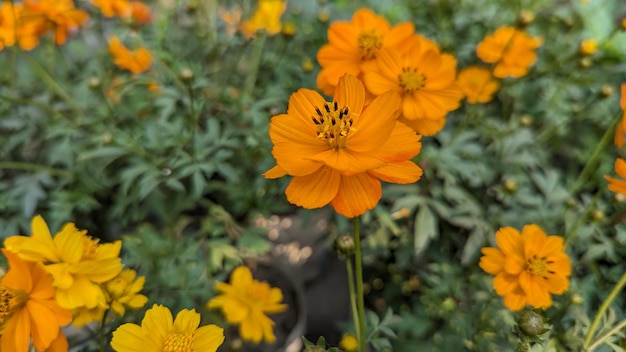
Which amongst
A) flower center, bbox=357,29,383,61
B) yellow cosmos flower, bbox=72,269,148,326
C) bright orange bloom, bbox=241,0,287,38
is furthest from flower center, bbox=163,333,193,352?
bright orange bloom, bbox=241,0,287,38

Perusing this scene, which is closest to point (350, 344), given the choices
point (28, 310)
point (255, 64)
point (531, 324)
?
point (531, 324)

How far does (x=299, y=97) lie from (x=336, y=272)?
1.15 m

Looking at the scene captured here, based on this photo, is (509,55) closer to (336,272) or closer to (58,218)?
(336,272)

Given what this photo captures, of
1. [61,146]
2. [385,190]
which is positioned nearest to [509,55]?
[385,190]

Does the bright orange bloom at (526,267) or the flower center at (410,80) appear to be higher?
the flower center at (410,80)

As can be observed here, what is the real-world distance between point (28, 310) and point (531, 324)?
72 cm

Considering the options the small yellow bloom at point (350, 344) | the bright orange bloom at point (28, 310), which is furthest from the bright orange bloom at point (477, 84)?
the bright orange bloom at point (28, 310)

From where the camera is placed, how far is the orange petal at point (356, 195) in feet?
2.08

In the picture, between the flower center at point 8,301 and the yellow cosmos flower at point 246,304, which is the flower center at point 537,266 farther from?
the flower center at point 8,301

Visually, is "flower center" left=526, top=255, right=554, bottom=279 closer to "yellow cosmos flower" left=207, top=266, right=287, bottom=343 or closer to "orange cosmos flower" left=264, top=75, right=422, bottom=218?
"orange cosmos flower" left=264, top=75, right=422, bottom=218

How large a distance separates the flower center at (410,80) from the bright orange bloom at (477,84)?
299 mm

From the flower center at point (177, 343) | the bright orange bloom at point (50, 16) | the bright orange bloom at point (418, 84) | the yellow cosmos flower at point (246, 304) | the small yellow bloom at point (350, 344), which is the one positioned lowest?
the yellow cosmos flower at point (246, 304)

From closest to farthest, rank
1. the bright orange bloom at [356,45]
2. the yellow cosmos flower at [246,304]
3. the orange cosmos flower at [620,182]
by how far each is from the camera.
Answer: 1. the orange cosmos flower at [620,182]
2. the bright orange bloom at [356,45]
3. the yellow cosmos flower at [246,304]

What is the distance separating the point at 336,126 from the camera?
0.69 m
